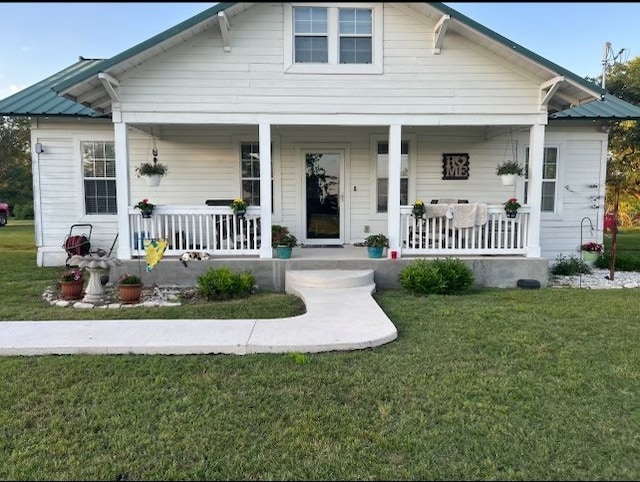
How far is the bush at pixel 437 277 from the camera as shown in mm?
6918

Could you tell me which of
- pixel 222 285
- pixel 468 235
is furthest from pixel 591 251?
pixel 222 285

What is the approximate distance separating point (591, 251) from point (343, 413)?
28.3ft

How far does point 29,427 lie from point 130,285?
372 cm

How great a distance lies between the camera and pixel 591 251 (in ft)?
32.1

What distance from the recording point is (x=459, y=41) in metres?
7.64

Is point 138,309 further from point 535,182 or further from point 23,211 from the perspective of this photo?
point 23,211

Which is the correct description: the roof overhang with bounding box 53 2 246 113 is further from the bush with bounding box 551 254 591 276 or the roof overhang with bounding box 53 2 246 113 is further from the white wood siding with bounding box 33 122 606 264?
the bush with bounding box 551 254 591 276

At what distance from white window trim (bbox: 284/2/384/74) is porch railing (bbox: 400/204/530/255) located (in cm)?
243

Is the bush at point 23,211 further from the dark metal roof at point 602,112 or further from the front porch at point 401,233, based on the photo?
the dark metal roof at point 602,112

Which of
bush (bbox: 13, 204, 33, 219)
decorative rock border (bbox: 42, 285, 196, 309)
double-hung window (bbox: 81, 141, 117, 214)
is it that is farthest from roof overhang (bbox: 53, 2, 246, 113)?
bush (bbox: 13, 204, 33, 219)

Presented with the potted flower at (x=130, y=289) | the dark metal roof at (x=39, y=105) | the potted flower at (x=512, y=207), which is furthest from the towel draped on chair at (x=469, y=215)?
the dark metal roof at (x=39, y=105)

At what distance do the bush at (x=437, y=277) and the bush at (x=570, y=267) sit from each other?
3.32 m

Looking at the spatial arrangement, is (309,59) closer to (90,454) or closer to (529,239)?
(529,239)

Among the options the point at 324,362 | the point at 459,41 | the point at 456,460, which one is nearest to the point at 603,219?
the point at 459,41
